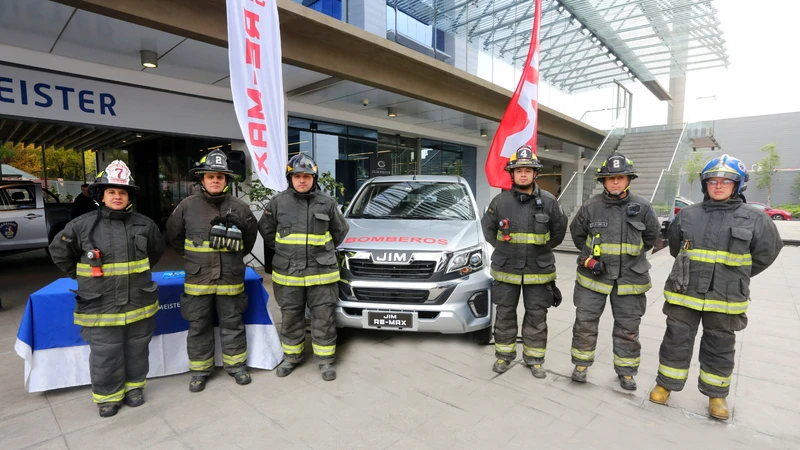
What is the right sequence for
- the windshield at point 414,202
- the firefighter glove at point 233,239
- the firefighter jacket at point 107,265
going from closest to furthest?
1. the firefighter jacket at point 107,265
2. the firefighter glove at point 233,239
3. the windshield at point 414,202

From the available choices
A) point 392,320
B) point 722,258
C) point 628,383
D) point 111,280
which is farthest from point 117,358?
point 722,258

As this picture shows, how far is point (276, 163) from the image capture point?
4.18m

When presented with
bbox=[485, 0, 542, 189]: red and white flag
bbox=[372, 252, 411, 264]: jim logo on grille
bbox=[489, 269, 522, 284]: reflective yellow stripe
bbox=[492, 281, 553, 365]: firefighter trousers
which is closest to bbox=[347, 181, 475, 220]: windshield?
bbox=[485, 0, 542, 189]: red and white flag

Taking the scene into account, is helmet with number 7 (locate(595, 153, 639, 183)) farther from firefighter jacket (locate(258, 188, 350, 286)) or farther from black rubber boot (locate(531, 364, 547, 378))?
firefighter jacket (locate(258, 188, 350, 286))

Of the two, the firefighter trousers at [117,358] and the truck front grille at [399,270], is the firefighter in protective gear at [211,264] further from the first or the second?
the truck front grille at [399,270]

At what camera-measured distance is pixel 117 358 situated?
2812mm

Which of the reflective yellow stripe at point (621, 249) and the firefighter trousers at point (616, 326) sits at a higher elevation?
the reflective yellow stripe at point (621, 249)

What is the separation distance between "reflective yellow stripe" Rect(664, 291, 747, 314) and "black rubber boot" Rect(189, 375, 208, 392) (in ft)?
12.2

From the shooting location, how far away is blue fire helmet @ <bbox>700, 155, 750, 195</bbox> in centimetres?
274

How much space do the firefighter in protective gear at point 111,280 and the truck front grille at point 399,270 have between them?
170 cm

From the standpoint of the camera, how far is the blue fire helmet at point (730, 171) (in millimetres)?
2736

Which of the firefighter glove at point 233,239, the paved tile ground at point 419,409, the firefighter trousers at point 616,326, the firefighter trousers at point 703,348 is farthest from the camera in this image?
the firefighter trousers at point 616,326

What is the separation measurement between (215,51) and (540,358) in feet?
19.3

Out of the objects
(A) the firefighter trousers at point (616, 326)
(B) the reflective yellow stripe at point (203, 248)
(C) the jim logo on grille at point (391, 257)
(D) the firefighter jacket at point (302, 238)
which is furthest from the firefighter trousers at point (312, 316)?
(A) the firefighter trousers at point (616, 326)
